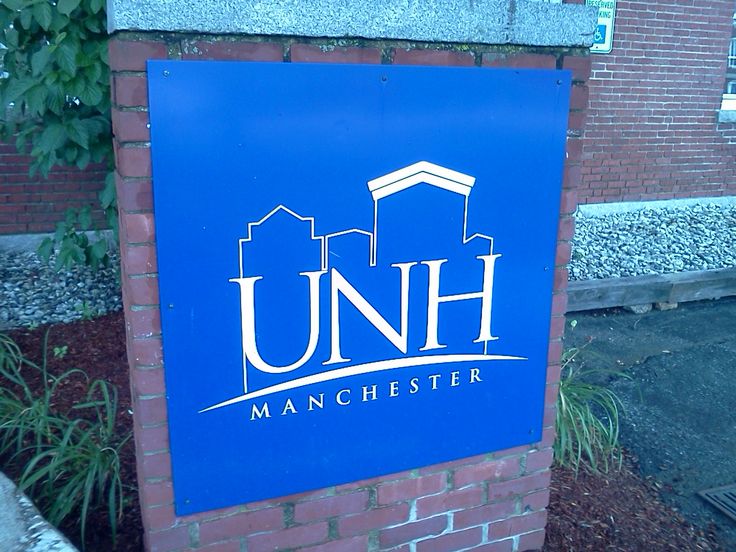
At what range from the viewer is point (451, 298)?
2.16 metres

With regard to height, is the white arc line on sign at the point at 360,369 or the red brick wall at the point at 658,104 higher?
the red brick wall at the point at 658,104

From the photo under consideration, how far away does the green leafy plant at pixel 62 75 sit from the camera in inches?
112

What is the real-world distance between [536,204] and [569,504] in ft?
4.58

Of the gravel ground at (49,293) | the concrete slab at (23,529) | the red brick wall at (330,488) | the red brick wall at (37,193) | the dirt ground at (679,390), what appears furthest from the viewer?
the red brick wall at (37,193)

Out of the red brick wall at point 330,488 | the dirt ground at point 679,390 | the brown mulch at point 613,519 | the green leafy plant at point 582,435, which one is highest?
the red brick wall at point 330,488

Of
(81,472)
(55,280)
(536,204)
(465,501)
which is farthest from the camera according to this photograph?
(55,280)

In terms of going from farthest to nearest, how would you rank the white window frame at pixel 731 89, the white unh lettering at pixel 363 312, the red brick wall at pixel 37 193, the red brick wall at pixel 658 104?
the white window frame at pixel 731 89 < the red brick wall at pixel 658 104 < the red brick wall at pixel 37 193 < the white unh lettering at pixel 363 312

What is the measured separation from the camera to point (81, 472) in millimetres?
2600

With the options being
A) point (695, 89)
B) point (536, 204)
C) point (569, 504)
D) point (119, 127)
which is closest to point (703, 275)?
point (695, 89)

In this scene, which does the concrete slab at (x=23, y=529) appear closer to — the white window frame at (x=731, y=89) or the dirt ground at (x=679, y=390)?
the dirt ground at (x=679, y=390)

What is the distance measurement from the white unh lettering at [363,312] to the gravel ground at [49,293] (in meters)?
3.35

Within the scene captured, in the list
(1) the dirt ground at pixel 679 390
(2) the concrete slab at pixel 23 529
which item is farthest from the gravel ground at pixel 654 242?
(2) the concrete slab at pixel 23 529

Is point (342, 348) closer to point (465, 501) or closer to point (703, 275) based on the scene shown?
point (465, 501)

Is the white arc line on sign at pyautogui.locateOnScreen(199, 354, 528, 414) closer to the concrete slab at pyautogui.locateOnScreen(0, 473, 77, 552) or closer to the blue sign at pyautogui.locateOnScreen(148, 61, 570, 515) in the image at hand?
the blue sign at pyautogui.locateOnScreen(148, 61, 570, 515)
